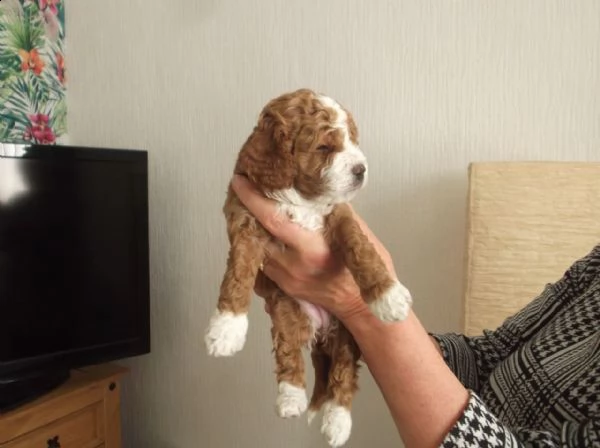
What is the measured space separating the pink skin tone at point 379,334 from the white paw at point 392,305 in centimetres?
8

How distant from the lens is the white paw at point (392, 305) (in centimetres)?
79

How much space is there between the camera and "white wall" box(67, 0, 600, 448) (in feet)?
4.53

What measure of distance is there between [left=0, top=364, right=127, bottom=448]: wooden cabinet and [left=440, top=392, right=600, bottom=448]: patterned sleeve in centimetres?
137

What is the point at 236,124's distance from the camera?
5.87 ft

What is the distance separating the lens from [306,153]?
0.88 m

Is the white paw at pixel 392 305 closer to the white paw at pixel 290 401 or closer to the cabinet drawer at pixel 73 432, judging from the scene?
the white paw at pixel 290 401

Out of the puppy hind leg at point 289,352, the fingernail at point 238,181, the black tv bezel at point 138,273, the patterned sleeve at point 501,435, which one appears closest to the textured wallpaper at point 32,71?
the black tv bezel at point 138,273

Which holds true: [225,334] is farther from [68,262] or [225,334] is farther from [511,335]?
[68,262]

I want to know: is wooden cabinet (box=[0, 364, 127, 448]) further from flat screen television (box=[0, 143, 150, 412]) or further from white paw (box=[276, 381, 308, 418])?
white paw (box=[276, 381, 308, 418])

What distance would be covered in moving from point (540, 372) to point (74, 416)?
5.05 ft

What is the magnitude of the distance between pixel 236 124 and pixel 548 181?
102 cm

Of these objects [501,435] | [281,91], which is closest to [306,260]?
[501,435]

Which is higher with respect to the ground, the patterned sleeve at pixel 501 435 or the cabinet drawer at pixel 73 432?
the patterned sleeve at pixel 501 435

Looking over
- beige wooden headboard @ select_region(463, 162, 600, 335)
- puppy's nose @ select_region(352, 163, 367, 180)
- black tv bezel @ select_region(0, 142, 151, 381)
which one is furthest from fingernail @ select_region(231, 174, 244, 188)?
black tv bezel @ select_region(0, 142, 151, 381)
